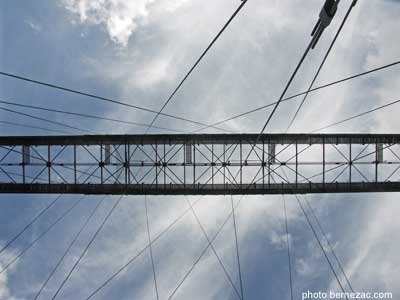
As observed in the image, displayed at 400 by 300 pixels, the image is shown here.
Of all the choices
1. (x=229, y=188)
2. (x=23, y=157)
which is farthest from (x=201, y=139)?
(x=23, y=157)

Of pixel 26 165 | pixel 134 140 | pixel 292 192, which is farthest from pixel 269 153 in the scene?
pixel 26 165

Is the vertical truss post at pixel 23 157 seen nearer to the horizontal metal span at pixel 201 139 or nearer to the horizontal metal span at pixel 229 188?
the horizontal metal span at pixel 201 139

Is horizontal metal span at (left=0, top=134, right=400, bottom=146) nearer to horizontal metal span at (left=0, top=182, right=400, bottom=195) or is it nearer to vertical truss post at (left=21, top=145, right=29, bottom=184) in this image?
vertical truss post at (left=21, top=145, right=29, bottom=184)

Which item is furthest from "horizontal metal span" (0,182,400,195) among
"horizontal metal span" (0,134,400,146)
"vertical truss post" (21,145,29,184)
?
"horizontal metal span" (0,134,400,146)

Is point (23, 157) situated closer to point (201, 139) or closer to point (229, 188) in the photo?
point (201, 139)

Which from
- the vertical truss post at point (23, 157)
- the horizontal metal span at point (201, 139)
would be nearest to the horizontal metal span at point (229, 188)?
the vertical truss post at point (23, 157)

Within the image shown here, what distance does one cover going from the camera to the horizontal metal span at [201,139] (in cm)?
1558

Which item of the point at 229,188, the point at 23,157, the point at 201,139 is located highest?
the point at 201,139

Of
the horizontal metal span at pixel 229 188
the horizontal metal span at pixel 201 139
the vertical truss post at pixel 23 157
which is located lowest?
the horizontal metal span at pixel 229 188

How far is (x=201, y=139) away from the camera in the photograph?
15609mm

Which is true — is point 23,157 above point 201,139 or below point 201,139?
below

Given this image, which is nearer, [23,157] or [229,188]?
[229,188]

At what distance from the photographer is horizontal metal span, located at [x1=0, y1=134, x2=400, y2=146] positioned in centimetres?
1558

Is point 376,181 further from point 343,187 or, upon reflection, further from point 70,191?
point 70,191
